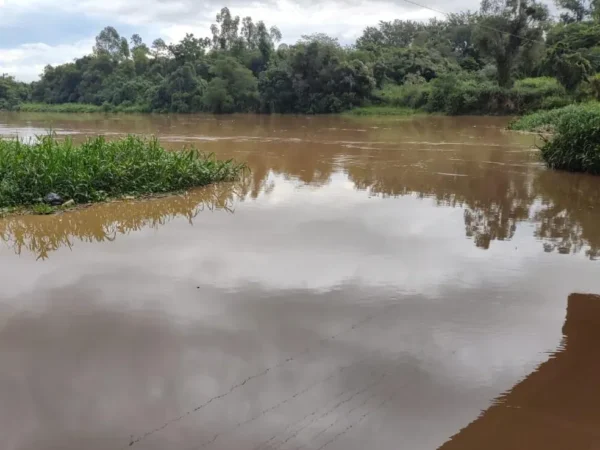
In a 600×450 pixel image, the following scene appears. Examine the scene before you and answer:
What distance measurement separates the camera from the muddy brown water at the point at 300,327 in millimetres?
2930

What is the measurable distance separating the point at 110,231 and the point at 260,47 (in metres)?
41.6

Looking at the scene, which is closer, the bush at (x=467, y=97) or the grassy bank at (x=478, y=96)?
the grassy bank at (x=478, y=96)

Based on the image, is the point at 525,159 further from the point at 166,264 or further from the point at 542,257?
the point at 166,264

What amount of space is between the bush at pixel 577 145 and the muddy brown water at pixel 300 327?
2978 millimetres

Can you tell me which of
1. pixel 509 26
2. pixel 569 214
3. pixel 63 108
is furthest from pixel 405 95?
pixel 63 108

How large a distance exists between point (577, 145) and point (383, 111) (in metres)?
23.8

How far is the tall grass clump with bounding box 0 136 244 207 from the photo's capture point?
7754mm

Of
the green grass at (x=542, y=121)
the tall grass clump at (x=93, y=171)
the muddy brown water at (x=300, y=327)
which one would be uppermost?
the green grass at (x=542, y=121)

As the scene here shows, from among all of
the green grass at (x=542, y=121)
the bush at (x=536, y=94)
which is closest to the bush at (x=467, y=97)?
the bush at (x=536, y=94)

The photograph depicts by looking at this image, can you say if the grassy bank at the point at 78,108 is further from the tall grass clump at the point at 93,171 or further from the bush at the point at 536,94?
the tall grass clump at the point at 93,171

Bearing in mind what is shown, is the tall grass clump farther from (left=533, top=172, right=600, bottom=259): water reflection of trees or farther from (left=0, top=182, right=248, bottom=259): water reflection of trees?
(left=533, top=172, right=600, bottom=259): water reflection of trees

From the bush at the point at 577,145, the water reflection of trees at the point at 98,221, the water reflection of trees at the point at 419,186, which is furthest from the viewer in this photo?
the bush at the point at 577,145

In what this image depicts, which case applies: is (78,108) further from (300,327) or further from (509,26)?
(300,327)

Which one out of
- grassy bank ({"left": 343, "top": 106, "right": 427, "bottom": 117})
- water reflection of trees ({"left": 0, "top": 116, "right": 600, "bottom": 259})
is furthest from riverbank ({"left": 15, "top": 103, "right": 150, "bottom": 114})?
water reflection of trees ({"left": 0, "top": 116, "right": 600, "bottom": 259})
